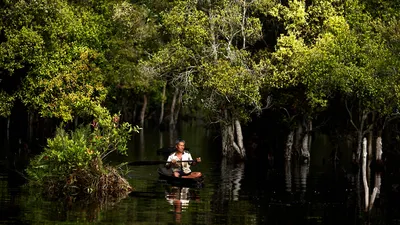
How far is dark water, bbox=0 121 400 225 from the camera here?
30.2 metres

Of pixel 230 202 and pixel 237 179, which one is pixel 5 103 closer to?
pixel 237 179

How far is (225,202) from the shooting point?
35625 mm

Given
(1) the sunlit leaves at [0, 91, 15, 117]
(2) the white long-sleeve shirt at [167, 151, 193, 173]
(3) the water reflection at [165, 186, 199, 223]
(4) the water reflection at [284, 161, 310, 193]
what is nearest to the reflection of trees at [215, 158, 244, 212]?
(3) the water reflection at [165, 186, 199, 223]

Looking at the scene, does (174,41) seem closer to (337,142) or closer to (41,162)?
(337,142)

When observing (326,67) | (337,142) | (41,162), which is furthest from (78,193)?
(337,142)

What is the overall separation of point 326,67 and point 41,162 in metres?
20.3

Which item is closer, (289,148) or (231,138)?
(231,138)

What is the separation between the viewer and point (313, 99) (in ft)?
172

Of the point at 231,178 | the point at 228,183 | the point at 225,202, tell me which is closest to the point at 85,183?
the point at 225,202

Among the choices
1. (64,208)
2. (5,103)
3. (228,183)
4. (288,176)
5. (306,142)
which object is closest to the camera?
(64,208)

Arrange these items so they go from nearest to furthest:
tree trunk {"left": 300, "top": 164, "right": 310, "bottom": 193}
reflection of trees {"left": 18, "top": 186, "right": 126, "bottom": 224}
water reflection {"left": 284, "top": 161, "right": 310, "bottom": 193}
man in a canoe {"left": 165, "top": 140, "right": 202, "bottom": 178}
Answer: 1. reflection of trees {"left": 18, "top": 186, "right": 126, "bottom": 224}
2. water reflection {"left": 284, "top": 161, "right": 310, "bottom": 193}
3. tree trunk {"left": 300, "top": 164, "right": 310, "bottom": 193}
4. man in a canoe {"left": 165, "top": 140, "right": 202, "bottom": 178}

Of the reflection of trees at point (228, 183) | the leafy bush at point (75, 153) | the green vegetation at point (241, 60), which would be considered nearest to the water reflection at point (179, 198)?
the reflection of trees at point (228, 183)

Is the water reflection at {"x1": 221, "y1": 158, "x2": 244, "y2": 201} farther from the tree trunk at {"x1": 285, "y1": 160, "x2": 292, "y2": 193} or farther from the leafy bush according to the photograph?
the leafy bush

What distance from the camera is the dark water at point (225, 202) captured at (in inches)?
1188
